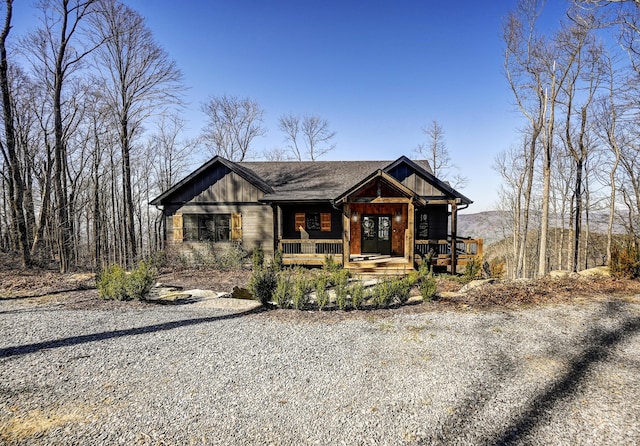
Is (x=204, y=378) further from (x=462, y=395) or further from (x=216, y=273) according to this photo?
(x=216, y=273)

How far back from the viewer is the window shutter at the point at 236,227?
1509 centimetres

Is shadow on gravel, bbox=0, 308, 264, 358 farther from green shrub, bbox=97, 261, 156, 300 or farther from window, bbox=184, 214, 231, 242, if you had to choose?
window, bbox=184, 214, 231, 242

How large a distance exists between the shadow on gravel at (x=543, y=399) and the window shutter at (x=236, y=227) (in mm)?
12515

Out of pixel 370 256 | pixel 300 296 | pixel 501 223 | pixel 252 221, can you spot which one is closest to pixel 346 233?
pixel 370 256

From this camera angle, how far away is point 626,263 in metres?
8.91

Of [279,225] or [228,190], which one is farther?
[228,190]

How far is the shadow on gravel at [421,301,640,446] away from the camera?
119 inches

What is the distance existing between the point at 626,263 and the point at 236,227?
13.8 m

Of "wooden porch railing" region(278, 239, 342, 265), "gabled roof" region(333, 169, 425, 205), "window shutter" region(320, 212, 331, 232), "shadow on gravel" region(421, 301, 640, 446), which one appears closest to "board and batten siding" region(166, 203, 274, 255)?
"wooden porch railing" region(278, 239, 342, 265)

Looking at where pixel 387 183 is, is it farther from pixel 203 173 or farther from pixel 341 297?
pixel 203 173

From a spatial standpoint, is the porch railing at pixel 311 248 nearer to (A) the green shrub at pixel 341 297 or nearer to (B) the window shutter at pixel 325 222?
(B) the window shutter at pixel 325 222

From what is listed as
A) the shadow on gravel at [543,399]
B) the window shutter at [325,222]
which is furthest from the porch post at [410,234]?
the shadow on gravel at [543,399]

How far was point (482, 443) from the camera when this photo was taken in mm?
2932

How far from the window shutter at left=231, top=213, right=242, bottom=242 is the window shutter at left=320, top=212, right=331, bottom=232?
3.88 m
